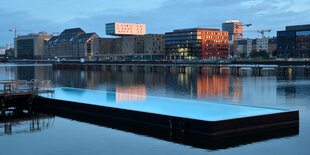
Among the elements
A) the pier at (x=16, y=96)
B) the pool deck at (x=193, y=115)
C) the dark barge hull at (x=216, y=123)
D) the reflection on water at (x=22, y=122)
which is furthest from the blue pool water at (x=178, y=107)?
the reflection on water at (x=22, y=122)

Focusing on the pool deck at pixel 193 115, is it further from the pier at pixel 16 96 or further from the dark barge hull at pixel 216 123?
the pier at pixel 16 96

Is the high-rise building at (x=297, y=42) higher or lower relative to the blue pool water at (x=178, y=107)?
higher

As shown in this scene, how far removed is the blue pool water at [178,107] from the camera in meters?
23.7

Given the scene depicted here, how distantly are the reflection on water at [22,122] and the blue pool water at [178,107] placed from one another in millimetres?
3372

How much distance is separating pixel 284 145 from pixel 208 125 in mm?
4355

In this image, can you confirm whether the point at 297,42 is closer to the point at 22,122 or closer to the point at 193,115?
the point at 193,115

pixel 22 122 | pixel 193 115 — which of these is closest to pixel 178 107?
pixel 193 115

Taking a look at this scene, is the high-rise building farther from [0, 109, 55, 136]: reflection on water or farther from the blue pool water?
[0, 109, 55, 136]: reflection on water

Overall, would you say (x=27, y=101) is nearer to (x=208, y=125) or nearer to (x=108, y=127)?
(x=108, y=127)

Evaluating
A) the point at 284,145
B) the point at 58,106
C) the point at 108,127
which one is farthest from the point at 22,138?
the point at 284,145

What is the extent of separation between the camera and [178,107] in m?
27.1

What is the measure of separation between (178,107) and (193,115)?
363 centimetres

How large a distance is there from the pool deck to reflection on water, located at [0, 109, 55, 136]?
3070 mm

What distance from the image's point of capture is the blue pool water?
23734 millimetres
